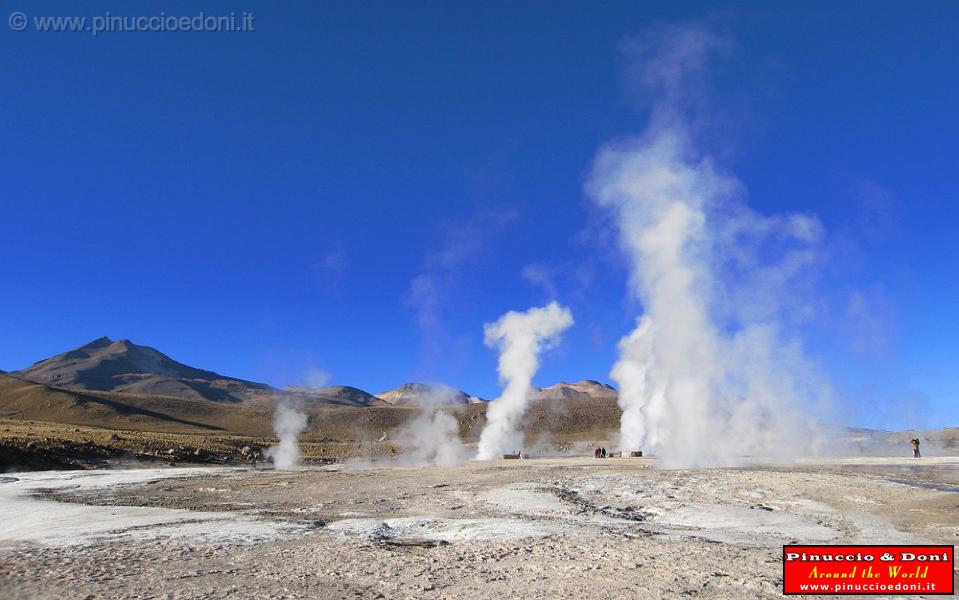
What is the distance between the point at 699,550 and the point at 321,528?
28.8 feet

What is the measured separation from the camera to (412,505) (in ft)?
65.0

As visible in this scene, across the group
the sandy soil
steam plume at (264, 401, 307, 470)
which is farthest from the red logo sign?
steam plume at (264, 401, 307, 470)

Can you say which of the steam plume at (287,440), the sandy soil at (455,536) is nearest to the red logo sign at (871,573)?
the sandy soil at (455,536)

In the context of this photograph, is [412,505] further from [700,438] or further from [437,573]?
[700,438]

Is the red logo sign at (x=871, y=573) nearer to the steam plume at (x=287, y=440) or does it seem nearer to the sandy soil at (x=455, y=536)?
the sandy soil at (x=455, y=536)

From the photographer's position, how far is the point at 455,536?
1327 cm

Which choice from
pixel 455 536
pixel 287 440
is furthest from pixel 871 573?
pixel 287 440

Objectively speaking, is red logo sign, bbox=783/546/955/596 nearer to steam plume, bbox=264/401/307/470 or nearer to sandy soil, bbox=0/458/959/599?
sandy soil, bbox=0/458/959/599

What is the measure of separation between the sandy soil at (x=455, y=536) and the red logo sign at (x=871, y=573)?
1.39ft

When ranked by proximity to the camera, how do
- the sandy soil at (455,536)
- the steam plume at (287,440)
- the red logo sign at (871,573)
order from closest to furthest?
the red logo sign at (871,573) < the sandy soil at (455,536) < the steam plume at (287,440)

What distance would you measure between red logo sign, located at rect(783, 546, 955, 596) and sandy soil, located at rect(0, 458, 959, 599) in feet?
1.39

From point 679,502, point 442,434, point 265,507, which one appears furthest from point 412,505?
point 442,434

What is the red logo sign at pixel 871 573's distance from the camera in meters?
8.80

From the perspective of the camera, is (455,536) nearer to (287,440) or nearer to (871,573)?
(871,573)
